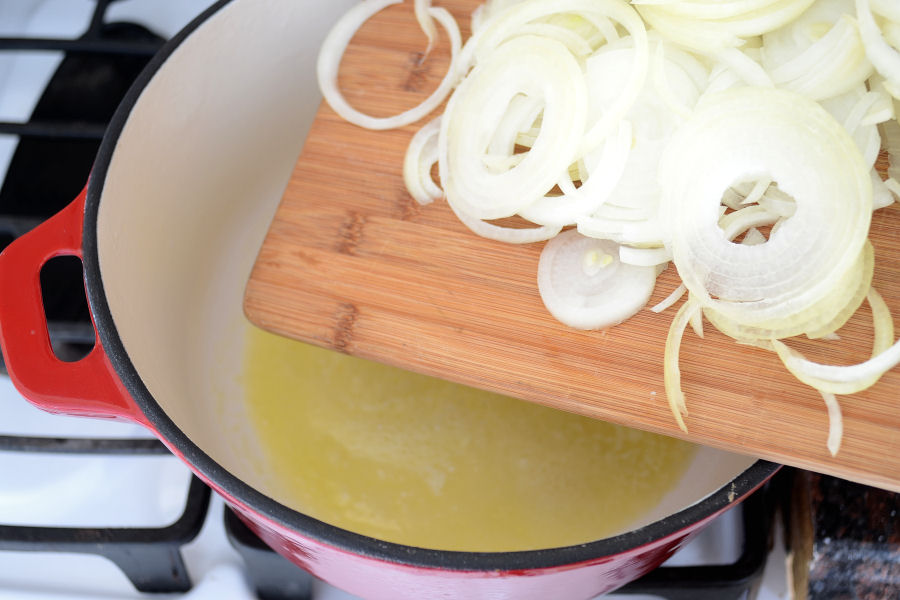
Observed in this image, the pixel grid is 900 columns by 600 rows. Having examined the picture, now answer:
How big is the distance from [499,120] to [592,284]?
20 centimetres

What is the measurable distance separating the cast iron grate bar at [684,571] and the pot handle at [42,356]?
9.0 inches

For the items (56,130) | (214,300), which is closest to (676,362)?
(214,300)

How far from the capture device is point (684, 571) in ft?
Result: 3.01

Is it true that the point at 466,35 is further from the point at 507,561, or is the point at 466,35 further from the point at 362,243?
the point at 507,561

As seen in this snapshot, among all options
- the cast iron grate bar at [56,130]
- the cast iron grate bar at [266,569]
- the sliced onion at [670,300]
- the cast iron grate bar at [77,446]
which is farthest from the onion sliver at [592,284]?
the cast iron grate bar at [56,130]

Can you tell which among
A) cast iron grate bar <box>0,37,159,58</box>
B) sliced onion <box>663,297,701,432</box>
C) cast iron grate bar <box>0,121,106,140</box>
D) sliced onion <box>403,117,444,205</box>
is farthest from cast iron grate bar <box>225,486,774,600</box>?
cast iron grate bar <box>0,37,159,58</box>

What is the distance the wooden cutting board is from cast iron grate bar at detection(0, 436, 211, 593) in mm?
243

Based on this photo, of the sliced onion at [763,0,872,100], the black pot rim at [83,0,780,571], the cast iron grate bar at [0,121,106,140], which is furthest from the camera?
the cast iron grate bar at [0,121,106,140]

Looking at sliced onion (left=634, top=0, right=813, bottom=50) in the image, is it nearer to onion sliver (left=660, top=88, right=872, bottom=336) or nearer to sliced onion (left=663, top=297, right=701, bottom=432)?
onion sliver (left=660, top=88, right=872, bottom=336)

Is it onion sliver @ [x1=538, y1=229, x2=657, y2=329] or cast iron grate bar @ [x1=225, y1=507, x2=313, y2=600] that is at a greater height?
onion sliver @ [x1=538, y1=229, x2=657, y2=329]

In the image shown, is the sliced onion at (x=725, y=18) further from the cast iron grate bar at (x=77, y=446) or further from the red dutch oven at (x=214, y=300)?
the cast iron grate bar at (x=77, y=446)

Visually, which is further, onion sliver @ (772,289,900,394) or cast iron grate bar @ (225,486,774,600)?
cast iron grate bar @ (225,486,774,600)

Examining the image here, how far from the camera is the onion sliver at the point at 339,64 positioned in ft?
3.21

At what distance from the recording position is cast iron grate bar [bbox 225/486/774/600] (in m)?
0.90
